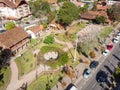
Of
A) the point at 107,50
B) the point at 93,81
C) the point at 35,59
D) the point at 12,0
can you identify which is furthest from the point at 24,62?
the point at 12,0

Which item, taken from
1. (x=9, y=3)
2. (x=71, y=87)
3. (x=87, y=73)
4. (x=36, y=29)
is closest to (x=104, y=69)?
(x=87, y=73)

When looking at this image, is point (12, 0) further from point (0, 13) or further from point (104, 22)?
point (104, 22)

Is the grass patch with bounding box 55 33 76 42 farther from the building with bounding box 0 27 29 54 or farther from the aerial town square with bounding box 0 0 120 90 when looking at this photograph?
the building with bounding box 0 27 29 54

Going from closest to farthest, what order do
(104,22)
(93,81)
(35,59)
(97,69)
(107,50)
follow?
(93,81), (97,69), (35,59), (107,50), (104,22)

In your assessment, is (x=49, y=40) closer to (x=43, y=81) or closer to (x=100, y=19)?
(x=43, y=81)

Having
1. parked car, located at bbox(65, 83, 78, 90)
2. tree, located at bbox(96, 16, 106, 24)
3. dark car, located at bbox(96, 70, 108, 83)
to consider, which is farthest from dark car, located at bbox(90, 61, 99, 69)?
tree, located at bbox(96, 16, 106, 24)

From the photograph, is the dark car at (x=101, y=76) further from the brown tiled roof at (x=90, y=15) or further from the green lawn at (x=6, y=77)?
the brown tiled roof at (x=90, y=15)

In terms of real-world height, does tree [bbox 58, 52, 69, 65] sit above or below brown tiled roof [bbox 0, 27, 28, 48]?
below
